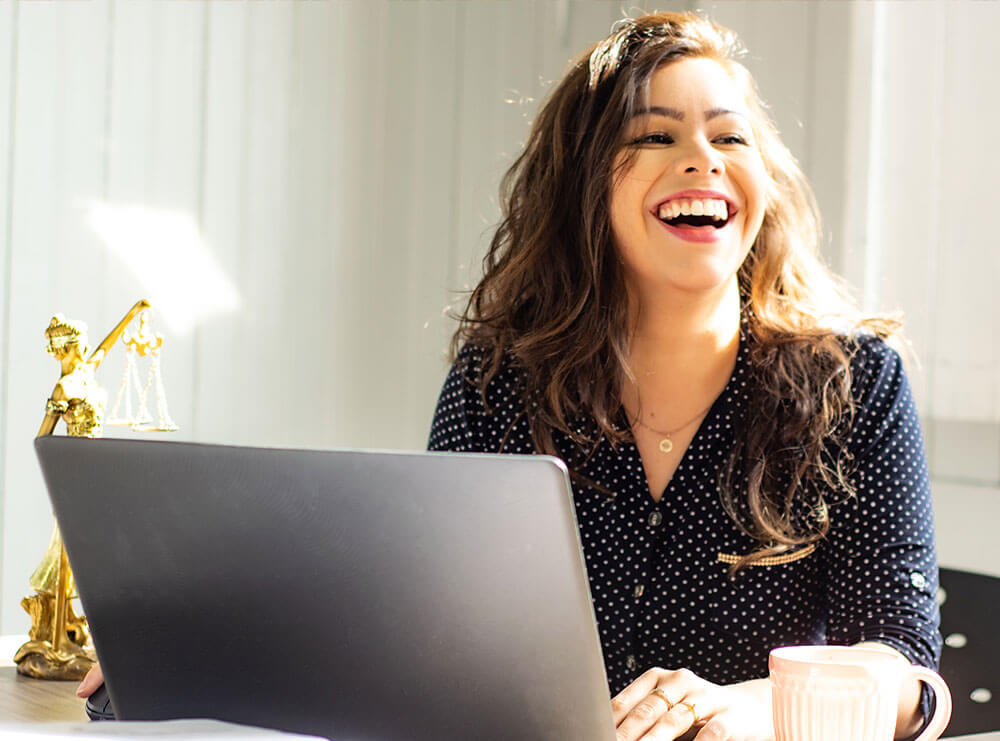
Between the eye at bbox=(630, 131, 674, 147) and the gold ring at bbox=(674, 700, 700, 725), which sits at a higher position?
the eye at bbox=(630, 131, 674, 147)


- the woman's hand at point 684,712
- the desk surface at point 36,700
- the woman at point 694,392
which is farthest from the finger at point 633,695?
the woman at point 694,392

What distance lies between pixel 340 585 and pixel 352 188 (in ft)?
6.57

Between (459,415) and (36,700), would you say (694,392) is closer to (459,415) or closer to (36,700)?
(459,415)

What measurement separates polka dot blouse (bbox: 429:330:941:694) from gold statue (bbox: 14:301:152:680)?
573 millimetres

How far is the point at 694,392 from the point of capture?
1455 mm

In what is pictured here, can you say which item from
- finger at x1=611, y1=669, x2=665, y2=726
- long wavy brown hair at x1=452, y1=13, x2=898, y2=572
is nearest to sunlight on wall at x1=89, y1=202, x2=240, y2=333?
long wavy brown hair at x1=452, y1=13, x2=898, y2=572

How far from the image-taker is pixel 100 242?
2.23 m

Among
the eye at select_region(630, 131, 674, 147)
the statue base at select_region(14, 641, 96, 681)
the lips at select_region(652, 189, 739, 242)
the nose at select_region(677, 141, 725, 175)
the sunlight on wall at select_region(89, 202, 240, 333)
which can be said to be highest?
the eye at select_region(630, 131, 674, 147)

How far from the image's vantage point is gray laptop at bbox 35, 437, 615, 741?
64cm

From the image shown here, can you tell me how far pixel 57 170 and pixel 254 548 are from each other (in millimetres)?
1682

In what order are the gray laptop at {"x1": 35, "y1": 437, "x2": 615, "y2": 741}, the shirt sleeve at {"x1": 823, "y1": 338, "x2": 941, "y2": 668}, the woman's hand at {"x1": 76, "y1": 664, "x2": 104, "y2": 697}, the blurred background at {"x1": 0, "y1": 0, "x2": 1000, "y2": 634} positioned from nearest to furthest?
the gray laptop at {"x1": 35, "y1": 437, "x2": 615, "y2": 741} < the woman's hand at {"x1": 76, "y1": 664, "x2": 104, "y2": 697} < the shirt sleeve at {"x1": 823, "y1": 338, "x2": 941, "y2": 668} < the blurred background at {"x1": 0, "y1": 0, "x2": 1000, "y2": 634}

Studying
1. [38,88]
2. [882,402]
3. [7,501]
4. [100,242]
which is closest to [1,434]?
[7,501]

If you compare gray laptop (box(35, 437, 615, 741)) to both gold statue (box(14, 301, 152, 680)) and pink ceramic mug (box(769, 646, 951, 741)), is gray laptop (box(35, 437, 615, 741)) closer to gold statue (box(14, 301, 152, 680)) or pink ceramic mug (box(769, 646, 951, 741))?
pink ceramic mug (box(769, 646, 951, 741))

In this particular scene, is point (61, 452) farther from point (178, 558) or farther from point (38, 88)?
point (38, 88)
